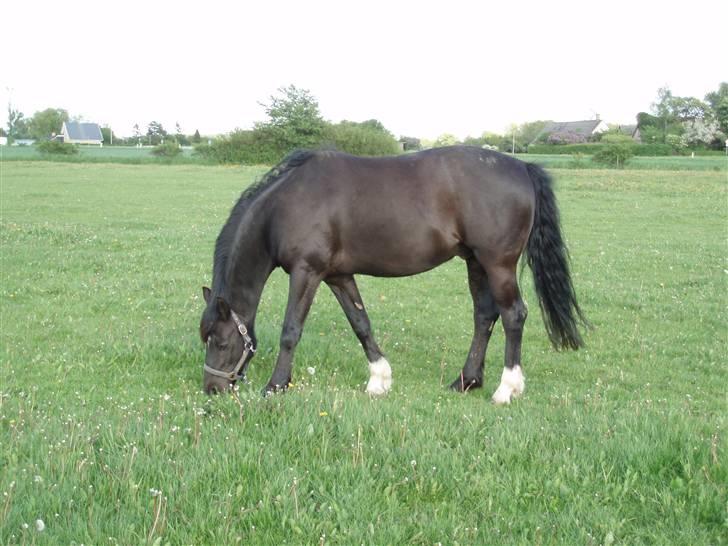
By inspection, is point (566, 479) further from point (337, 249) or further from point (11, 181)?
point (11, 181)

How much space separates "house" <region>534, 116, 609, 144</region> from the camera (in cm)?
5894

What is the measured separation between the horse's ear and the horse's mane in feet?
0.92

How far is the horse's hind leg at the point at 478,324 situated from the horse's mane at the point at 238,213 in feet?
6.73

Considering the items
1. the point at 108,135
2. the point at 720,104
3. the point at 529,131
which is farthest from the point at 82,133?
the point at 720,104

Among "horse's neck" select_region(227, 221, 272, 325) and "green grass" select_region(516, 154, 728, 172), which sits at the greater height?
"green grass" select_region(516, 154, 728, 172)

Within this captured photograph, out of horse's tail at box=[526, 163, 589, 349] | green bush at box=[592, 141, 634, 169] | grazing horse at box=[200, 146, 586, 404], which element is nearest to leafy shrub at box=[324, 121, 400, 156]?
green bush at box=[592, 141, 634, 169]

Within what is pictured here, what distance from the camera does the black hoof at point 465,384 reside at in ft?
22.9

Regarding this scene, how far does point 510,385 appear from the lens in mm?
6598

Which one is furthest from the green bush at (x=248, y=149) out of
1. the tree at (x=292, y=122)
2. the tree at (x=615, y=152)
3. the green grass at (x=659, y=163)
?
the tree at (x=615, y=152)

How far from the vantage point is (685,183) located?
32.3 metres

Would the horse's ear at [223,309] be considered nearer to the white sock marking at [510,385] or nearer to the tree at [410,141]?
the white sock marking at [510,385]

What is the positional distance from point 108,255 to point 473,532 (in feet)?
41.3

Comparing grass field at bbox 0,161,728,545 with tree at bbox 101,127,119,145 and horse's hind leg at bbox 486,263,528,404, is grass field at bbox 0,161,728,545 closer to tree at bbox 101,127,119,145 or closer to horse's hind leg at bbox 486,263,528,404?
horse's hind leg at bbox 486,263,528,404

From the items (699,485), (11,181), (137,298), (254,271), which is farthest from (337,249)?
(11,181)
